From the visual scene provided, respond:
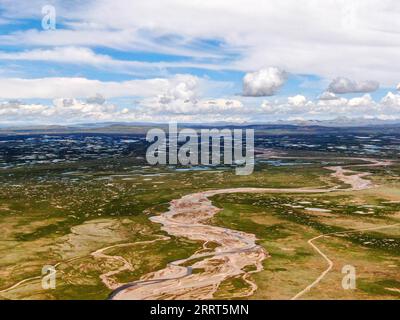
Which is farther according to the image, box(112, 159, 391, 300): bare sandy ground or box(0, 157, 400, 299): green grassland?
box(0, 157, 400, 299): green grassland

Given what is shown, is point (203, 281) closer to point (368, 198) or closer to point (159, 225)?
point (159, 225)

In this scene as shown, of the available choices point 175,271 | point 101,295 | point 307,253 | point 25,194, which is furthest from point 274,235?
point 25,194

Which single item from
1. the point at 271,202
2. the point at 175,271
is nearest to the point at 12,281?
the point at 175,271

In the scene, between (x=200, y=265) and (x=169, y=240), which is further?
(x=169, y=240)

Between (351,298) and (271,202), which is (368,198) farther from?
(351,298)

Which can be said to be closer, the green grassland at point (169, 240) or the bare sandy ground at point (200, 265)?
the bare sandy ground at point (200, 265)

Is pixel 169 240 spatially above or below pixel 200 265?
below
